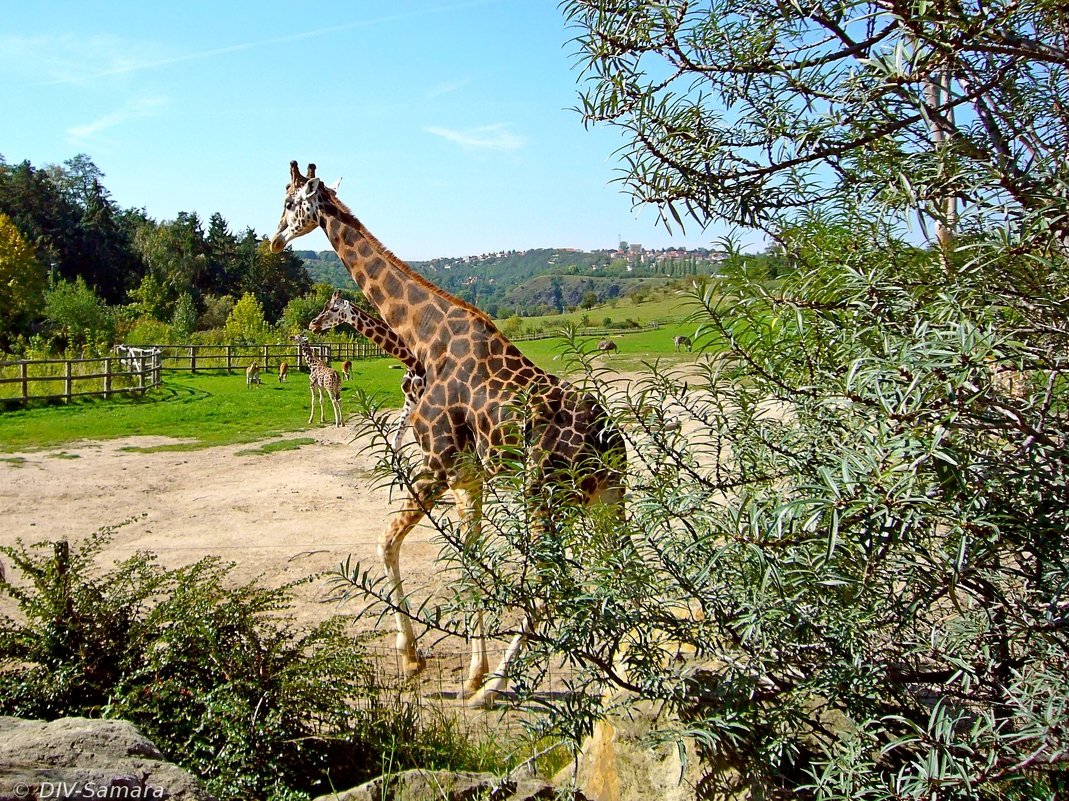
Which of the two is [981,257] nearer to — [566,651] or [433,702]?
[566,651]

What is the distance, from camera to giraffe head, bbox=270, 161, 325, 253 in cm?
709

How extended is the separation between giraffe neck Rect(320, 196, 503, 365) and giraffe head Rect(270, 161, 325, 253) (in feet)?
0.30

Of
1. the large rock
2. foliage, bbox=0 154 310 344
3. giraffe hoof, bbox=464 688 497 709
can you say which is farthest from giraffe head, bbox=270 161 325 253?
foliage, bbox=0 154 310 344

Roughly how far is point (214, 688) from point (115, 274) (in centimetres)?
7284

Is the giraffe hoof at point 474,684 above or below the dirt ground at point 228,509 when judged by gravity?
above

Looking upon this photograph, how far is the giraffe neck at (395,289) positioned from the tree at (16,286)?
3959 cm

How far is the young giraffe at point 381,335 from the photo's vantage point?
6.65 metres

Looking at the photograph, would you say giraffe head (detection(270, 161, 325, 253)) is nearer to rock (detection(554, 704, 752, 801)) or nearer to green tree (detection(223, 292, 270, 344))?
rock (detection(554, 704, 752, 801))

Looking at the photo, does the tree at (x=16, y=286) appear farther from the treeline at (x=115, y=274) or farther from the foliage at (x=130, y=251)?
the foliage at (x=130, y=251)

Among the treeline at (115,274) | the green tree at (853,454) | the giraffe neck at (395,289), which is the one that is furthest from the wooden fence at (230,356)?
the green tree at (853,454)

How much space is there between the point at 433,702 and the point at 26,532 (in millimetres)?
6088

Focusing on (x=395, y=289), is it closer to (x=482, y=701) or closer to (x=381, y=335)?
(x=381, y=335)

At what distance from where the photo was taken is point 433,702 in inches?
187

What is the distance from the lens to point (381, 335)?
8.33 metres
